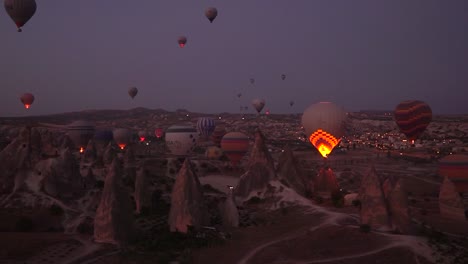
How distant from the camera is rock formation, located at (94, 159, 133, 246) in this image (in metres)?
23.3

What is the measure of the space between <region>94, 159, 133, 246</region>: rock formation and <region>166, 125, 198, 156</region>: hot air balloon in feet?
113

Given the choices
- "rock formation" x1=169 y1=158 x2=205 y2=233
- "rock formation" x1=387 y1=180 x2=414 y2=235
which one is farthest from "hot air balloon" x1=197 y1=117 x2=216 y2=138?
"rock formation" x1=387 y1=180 x2=414 y2=235

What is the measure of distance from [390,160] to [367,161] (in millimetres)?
4675

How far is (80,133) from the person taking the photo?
66.1 m

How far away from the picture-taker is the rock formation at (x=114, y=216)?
23.3 metres

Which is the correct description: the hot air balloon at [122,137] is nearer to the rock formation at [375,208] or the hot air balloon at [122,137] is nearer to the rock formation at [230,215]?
the rock formation at [230,215]

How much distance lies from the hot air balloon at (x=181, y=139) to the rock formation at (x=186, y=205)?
32.0 meters

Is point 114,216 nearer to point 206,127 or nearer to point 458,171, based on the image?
point 458,171

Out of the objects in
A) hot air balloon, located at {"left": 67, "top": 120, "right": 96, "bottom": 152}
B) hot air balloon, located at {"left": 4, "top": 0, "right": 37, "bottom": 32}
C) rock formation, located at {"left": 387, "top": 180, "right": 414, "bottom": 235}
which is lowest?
rock formation, located at {"left": 387, "top": 180, "right": 414, "bottom": 235}

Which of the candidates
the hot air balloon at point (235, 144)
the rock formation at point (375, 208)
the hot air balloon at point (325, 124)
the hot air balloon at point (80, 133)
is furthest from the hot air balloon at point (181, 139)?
the rock formation at point (375, 208)

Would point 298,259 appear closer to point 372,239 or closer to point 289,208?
point 372,239

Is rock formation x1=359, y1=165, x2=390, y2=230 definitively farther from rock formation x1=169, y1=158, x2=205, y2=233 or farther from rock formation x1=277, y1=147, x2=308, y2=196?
rock formation x1=277, y1=147, x2=308, y2=196

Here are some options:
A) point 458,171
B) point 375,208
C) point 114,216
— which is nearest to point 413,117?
point 458,171

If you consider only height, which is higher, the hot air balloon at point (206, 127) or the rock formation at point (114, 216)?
the hot air balloon at point (206, 127)
